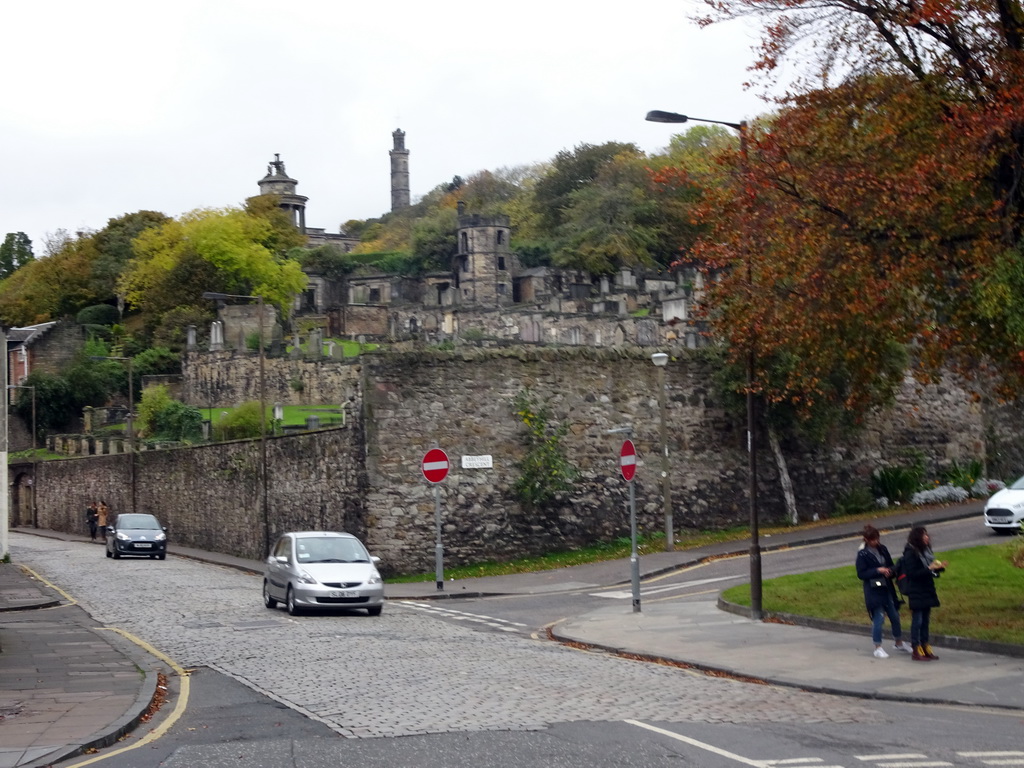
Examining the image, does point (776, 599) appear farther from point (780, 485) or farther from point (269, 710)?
point (780, 485)

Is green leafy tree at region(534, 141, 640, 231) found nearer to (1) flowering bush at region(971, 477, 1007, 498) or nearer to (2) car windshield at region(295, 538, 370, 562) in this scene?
(1) flowering bush at region(971, 477, 1007, 498)

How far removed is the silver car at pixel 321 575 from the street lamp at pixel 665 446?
9.84 m

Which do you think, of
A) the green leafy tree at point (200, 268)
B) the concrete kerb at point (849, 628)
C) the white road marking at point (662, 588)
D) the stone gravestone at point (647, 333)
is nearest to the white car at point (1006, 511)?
the white road marking at point (662, 588)

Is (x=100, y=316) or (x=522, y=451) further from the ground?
(x=100, y=316)

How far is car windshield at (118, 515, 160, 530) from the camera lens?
40875 millimetres

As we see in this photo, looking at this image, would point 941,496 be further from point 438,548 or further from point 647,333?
point 647,333

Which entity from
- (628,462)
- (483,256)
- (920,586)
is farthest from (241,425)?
(483,256)

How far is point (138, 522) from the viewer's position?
135ft

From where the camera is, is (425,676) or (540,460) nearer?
(425,676)

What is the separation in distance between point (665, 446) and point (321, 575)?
11.7 m

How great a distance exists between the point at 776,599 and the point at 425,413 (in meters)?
11.3

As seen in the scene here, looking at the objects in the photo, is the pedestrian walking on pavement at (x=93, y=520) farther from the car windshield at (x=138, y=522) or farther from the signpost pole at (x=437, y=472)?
the signpost pole at (x=437, y=472)

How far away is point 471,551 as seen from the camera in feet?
95.2

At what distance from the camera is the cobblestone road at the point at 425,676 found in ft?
37.2
